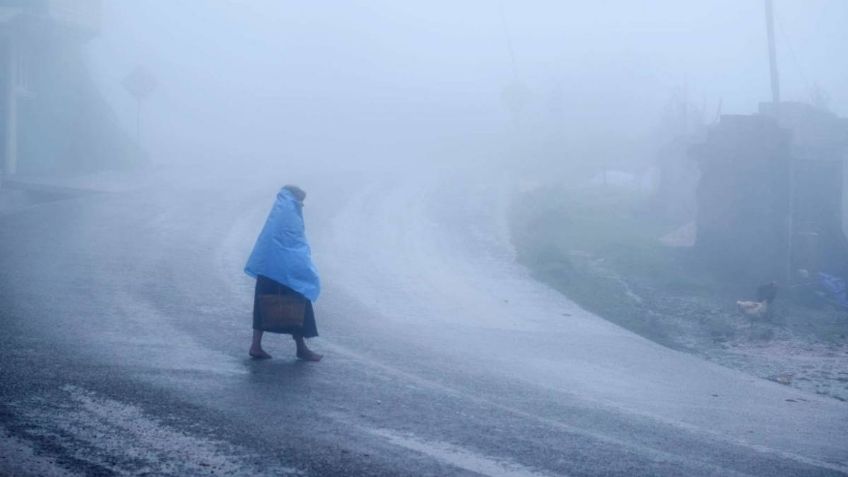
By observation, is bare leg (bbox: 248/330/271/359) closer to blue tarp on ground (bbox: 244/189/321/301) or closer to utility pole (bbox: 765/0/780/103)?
blue tarp on ground (bbox: 244/189/321/301)

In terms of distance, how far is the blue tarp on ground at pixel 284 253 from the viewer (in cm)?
859

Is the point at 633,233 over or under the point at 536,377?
over

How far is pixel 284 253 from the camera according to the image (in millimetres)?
8633

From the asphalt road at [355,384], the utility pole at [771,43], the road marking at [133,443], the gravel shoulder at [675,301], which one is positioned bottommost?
the road marking at [133,443]

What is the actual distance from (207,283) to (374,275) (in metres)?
3.47

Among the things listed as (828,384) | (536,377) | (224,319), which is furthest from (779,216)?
(224,319)

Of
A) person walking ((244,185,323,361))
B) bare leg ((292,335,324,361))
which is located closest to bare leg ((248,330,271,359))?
person walking ((244,185,323,361))

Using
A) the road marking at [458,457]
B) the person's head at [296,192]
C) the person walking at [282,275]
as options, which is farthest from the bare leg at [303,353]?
the road marking at [458,457]

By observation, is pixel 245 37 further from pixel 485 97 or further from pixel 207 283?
pixel 207 283

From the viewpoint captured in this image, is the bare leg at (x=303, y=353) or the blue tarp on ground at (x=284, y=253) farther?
the bare leg at (x=303, y=353)

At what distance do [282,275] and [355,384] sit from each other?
4.20ft

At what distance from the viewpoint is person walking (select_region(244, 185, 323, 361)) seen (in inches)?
339

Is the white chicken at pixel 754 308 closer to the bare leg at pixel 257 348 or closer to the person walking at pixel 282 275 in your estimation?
the person walking at pixel 282 275

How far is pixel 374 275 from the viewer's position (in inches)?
625
